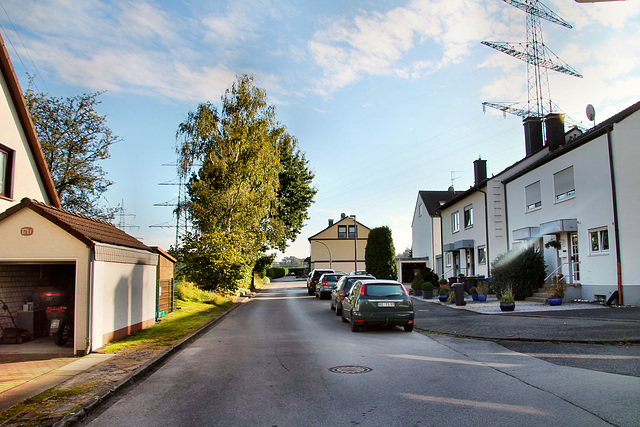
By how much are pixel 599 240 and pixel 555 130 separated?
873 cm

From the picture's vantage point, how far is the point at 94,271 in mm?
10344

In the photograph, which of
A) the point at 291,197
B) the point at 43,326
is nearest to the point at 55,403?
the point at 43,326

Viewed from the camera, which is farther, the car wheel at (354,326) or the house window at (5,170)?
the car wheel at (354,326)

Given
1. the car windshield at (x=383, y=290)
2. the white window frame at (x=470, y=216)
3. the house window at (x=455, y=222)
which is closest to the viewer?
the car windshield at (x=383, y=290)

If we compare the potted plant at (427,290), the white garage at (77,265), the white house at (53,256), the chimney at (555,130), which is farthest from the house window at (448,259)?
the white garage at (77,265)

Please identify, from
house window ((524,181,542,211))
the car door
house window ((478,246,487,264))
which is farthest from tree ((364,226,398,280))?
the car door

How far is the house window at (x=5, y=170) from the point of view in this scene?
13453 millimetres

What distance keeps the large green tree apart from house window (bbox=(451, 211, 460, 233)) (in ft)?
41.2

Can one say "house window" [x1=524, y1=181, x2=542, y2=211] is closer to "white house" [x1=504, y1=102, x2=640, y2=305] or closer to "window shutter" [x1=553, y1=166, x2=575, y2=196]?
"white house" [x1=504, y1=102, x2=640, y2=305]

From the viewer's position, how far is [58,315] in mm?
10883

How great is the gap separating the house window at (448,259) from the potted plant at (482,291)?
1054 cm

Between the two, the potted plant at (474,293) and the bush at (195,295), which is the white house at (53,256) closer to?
the bush at (195,295)

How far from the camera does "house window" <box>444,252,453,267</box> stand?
35675mm

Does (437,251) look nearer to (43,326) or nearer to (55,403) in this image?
(43,326)
